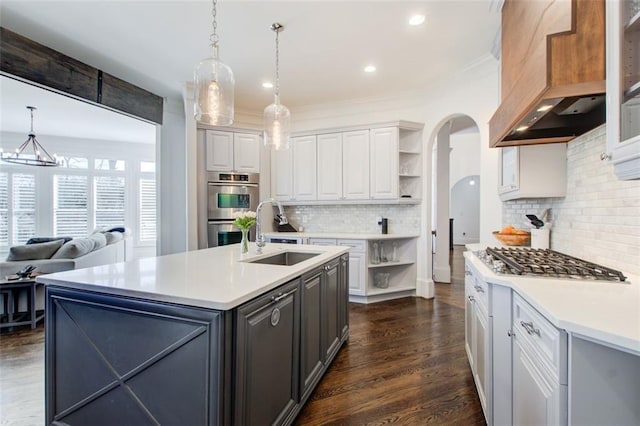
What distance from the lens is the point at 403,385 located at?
210 cm

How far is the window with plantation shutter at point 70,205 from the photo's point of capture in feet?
21.2

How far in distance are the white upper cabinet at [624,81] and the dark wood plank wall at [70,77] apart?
4.15m

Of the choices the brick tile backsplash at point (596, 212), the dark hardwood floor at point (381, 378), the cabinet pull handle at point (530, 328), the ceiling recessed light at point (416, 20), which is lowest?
the dark hardwood floor at point (381, 378)

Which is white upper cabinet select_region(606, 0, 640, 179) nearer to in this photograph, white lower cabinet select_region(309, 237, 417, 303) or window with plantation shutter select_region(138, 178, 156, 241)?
white lower cabinet select_region(309, 237, 417, 303)

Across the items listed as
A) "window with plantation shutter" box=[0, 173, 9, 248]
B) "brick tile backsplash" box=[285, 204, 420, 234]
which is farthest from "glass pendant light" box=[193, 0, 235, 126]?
"window with plantation shutter" box=[0, 173, 9, 248]

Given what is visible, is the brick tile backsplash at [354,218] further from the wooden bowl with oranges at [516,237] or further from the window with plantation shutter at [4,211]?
the window with plantation shutter at [4,211]

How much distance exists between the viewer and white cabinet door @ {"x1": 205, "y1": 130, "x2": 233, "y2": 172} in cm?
432

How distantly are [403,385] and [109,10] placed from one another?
3.84 meters

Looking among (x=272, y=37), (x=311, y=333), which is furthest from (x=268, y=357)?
(x=272, y=37)

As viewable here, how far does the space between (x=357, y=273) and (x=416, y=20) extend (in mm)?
2923

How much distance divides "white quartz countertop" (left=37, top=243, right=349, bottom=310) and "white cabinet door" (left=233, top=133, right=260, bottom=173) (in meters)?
2.65

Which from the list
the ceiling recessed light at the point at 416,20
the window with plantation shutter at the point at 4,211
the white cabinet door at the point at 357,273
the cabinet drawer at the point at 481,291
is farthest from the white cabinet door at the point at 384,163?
the window with plantation shutter at the point at 4,211

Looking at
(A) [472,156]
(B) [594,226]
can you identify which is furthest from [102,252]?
(A) [472,156]

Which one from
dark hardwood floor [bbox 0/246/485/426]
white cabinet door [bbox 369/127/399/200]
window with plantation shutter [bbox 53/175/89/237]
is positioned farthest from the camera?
window with plantation shutter [bbox 53/175/89/237]
